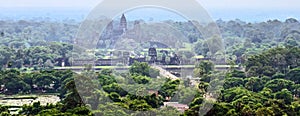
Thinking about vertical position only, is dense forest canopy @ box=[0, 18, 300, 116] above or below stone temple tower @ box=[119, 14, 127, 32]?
below

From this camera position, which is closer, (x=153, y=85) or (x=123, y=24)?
(x=153, y=85)

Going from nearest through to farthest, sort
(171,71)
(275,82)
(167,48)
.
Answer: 1. (275,82)
2. (171,71)
3. (167,48)

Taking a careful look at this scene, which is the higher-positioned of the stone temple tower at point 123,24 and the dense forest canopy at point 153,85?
the stone temple tower at point 123,24

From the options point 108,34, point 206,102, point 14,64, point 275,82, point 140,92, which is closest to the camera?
point 206,102

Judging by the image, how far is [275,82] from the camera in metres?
18.1

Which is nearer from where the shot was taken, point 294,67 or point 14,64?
point 294,67

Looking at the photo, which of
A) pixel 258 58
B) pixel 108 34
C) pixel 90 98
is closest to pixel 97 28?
pixel 108 34

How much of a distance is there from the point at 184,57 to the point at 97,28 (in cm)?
509

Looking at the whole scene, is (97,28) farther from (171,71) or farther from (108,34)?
(171,71)

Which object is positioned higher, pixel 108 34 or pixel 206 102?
pixel 108 34

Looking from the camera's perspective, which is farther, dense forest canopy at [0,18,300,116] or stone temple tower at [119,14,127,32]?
stone temple tower at [119,14,127,32]

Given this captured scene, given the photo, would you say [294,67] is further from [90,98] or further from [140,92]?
[90,98]

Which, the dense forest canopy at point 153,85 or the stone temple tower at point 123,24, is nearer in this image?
the dense forest canopy at point 153,85

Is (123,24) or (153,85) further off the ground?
(123,24)
